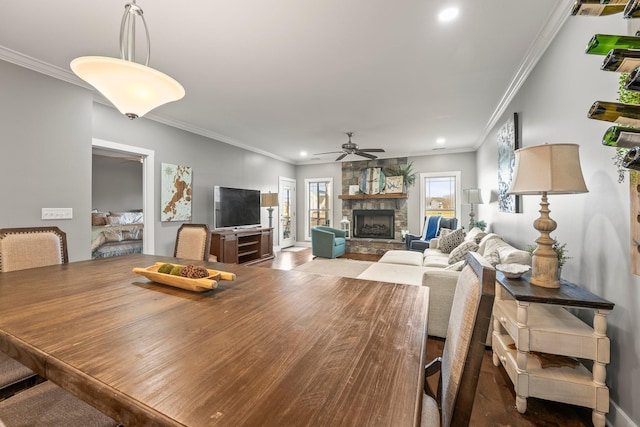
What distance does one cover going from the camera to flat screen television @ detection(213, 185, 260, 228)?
4989 mm

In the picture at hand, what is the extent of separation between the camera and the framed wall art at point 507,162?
2.96 metres

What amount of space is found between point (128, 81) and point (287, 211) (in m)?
6.57

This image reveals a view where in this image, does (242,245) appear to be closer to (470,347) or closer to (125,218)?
(125,218)

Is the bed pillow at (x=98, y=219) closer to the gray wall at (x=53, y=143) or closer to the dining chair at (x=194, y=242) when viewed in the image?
the gray wall at (x=53, y=143)

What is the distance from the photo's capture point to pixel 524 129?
9.14ft

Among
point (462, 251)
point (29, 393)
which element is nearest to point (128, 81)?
point (29, 393)

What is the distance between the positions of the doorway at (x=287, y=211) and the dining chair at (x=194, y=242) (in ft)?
16.2

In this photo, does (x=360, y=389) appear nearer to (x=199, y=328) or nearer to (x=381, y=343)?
(x=381, y=343)

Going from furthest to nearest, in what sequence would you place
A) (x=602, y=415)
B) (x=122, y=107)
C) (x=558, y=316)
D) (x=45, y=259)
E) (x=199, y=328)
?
(x=45, y=259) → (x=558, y=316) → (x=122, y=107) → (x=602, y=415) → (x=199, y=328)

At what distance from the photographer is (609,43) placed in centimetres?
72

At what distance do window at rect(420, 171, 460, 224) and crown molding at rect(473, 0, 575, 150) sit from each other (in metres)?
2.99

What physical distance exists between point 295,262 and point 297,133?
261cm

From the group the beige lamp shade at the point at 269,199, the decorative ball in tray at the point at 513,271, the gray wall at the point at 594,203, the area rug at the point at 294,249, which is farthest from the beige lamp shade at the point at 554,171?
the area rug at the point at 294,249

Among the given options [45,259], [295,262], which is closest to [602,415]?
[45,259]
